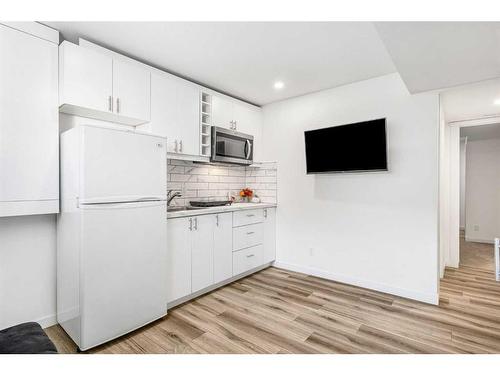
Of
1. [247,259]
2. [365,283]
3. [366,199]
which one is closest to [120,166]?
[247,259]

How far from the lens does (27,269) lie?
2.21 m

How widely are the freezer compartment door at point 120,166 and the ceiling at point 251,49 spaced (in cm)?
84

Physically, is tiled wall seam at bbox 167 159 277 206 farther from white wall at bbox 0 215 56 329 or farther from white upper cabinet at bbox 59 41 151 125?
white wall at bbox 0 215 56 329

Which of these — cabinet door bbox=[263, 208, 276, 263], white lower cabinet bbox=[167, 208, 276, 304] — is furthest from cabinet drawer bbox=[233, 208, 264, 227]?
cabinet door bbox=[263, 208, 276, 263]

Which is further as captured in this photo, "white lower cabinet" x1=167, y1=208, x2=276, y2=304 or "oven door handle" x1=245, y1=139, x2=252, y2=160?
"oven door handle" x1=245, y1=139, x2=252, y2=160

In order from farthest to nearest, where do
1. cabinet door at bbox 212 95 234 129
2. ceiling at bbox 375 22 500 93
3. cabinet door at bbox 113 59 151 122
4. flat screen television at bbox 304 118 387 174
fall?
1. cabinet door at bbox 212 95 234 129
2. flat screen television at bbox 304 118 387 174
3. cabinet door at bbox 113 59 151 122
4. ceiling at bbox 375 22 500 93

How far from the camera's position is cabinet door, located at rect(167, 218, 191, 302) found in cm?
260

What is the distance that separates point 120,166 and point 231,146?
1.62 m

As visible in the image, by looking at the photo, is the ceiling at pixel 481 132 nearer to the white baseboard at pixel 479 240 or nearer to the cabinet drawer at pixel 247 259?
the white baseboard at pixel 479 240

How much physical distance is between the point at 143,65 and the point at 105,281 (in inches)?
78.0

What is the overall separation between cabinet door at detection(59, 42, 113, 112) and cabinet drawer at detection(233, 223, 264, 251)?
6.30 ft

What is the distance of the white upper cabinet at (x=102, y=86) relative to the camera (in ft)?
7.13

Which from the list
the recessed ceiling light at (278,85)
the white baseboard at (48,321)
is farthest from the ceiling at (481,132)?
the white baseboard at (48,321)
